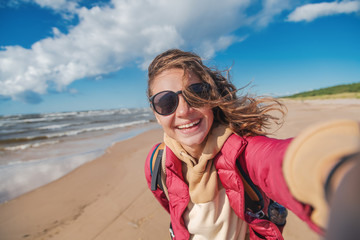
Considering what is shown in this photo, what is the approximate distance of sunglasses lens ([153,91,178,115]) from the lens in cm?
144

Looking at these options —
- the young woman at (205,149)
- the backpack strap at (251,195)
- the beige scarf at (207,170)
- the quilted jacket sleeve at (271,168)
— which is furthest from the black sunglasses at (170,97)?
the backpack strap at (251,195)

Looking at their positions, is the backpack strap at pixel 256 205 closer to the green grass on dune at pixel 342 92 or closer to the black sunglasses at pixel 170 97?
the black sunglasses at pixel 170 97

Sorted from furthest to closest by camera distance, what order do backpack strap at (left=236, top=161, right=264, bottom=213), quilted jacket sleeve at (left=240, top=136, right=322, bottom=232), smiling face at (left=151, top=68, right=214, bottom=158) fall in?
smiling face at (left=151, top=68, right=214, bottom=158), backpack strap at (left=236, top=161, right=264, bottom=213), quilted jacket sleeve at (left=240, top=136, right=322, bottom=232)

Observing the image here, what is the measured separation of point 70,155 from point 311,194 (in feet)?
24.3

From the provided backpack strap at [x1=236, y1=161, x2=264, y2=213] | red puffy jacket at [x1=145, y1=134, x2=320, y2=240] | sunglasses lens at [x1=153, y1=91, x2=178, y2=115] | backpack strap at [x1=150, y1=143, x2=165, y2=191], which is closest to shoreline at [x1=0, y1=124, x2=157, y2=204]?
backpack strap at [x1=150, y1=143, x2=165, y2=191]

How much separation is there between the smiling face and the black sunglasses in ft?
0.12

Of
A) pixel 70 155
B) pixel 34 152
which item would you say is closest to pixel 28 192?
pixel 70 155

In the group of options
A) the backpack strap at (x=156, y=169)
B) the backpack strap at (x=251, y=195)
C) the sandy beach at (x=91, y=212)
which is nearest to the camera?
the backpack strap at (x=251, y=195)

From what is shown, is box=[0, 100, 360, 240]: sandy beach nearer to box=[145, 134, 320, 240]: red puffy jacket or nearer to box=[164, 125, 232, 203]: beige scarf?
box=[145, 134, 320, 240]: red puffy jacket

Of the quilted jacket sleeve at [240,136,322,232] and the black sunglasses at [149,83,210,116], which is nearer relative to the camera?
the quilted jacket sleeve at [240,136,322,232]

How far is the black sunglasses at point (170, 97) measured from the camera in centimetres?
143

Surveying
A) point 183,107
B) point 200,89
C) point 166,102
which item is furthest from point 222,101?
point 166,102

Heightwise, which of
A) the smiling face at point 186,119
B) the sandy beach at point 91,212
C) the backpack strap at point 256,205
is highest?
the smiling face at point 186,119

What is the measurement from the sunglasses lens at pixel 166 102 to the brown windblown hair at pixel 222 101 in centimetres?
11
